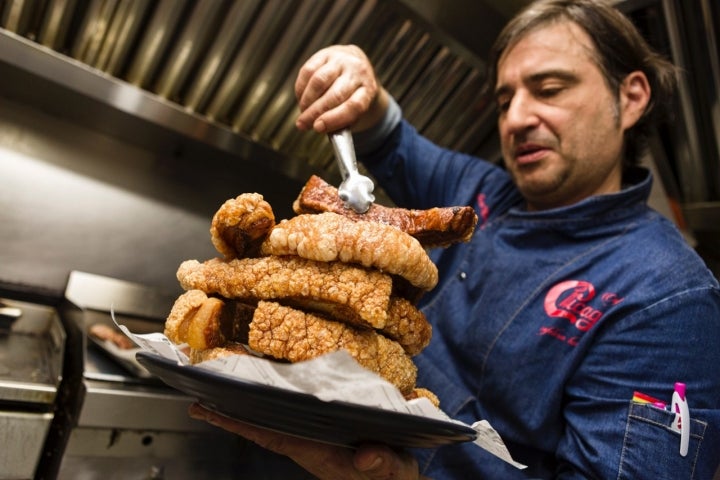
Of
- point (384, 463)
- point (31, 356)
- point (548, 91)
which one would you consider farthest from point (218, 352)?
point (548, 91)

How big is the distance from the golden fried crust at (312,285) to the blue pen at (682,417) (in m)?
0.91

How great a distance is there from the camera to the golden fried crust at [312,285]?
1.10 metres

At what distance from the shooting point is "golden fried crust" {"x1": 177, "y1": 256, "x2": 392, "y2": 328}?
3.60ft

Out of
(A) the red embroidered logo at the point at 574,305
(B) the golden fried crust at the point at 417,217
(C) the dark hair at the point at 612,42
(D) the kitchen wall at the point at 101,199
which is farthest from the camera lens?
(D) the kitchen wall at the point at 101,199

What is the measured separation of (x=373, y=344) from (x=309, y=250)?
0.86 feet

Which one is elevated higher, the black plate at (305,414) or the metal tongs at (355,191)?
the metal tongs at (355,191)

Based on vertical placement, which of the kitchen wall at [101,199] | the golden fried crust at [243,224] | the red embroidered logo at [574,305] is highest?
the red embroidered logo at [574,305]

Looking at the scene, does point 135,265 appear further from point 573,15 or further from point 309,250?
point 573,15

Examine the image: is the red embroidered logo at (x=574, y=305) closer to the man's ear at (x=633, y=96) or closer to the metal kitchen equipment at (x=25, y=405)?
the man's ear at (x=633, y=96)

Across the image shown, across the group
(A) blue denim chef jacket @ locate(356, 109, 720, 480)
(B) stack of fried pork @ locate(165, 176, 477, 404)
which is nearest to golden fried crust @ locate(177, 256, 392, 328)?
(B) stack of fried pork @ locate(165, 176, 477, 404)

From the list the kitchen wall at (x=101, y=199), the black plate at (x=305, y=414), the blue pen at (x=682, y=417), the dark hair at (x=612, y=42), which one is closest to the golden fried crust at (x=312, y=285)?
the black plate at (x=305, y=414)

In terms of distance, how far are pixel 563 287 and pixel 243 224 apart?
3.65 feet

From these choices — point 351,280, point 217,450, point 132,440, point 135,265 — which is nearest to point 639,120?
point 351,280

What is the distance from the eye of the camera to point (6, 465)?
1.65m
